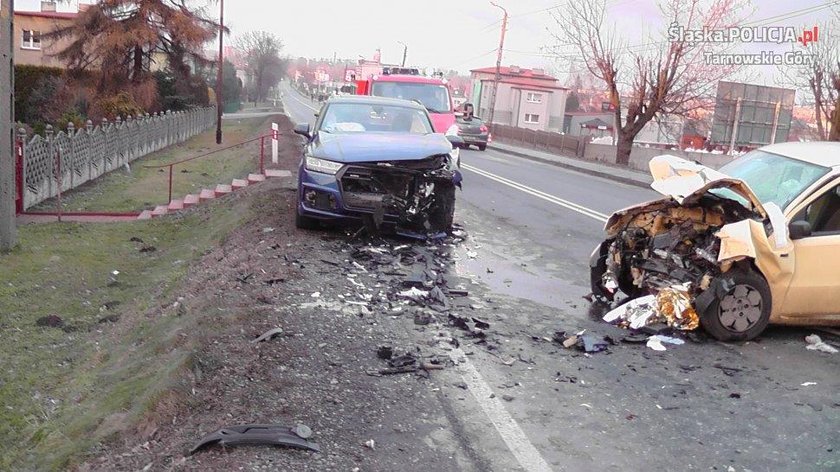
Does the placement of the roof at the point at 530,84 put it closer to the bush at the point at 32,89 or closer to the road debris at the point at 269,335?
the bush at the point at 32,89

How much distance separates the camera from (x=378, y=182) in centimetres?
977

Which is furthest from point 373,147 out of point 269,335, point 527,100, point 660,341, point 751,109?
point 527,100

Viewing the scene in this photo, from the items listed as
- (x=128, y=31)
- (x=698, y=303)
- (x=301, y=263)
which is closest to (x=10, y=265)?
(x=301, y=263)

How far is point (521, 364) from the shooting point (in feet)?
19.6

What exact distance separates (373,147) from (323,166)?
0.67m

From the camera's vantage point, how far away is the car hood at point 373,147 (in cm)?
966

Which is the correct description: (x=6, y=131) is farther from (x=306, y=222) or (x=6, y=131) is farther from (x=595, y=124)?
(x=595, y=124)

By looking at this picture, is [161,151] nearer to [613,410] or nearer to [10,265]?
[10,265]

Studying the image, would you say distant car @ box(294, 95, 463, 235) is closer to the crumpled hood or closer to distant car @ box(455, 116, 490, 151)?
the crumpled hood

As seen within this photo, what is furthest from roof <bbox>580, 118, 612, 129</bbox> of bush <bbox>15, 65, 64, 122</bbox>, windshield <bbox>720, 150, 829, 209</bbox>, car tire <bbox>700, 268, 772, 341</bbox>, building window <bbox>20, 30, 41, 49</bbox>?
car tire <bbox>700, 268, 772, 341</bbox>

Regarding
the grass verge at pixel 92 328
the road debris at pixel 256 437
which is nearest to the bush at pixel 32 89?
the grass verge at pixel 92 328

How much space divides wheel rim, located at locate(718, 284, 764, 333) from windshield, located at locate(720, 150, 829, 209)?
2.89ft

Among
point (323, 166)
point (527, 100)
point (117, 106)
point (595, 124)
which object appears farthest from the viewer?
point (527, 100)

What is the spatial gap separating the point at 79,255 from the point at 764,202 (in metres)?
9.81
